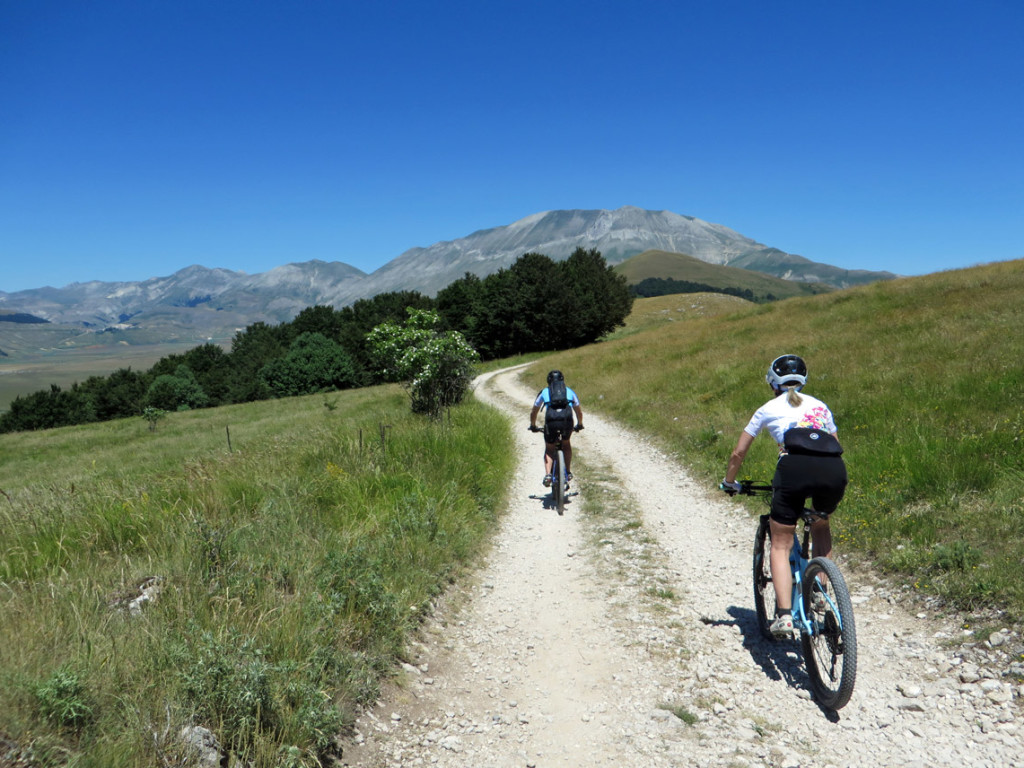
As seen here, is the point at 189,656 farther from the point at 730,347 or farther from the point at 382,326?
the point at 730,347

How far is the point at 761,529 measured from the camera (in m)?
5.14

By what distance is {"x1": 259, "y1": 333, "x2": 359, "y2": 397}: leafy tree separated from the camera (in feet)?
218

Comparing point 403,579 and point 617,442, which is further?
point 617,442

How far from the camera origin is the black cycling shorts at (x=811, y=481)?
162 inches

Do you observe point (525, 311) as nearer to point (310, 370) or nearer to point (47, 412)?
point (310, 370)

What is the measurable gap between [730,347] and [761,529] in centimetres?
2192

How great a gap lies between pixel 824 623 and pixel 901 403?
353 inches

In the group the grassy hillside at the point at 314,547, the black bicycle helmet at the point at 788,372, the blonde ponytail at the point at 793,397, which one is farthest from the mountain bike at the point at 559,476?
the blonde ponytail at the point at 793,397

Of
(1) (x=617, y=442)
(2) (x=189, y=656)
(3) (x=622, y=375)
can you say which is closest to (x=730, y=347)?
(3) (x=622, y=375)

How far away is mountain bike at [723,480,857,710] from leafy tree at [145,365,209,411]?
7101cm

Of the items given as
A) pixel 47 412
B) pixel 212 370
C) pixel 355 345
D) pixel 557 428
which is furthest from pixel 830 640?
pixel 47 412

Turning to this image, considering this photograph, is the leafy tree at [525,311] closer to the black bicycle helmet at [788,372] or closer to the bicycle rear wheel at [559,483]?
the bicycle rear wheel at [559,483]

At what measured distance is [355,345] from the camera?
7219 cm

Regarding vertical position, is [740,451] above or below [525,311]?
below
